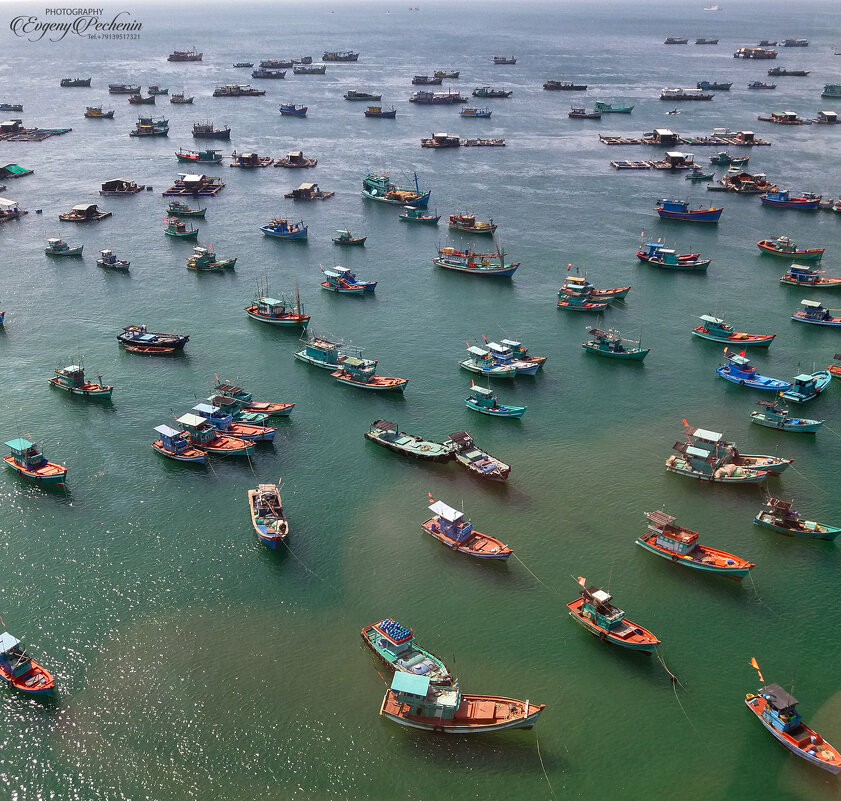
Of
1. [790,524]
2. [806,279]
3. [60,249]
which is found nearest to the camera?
[790,524]

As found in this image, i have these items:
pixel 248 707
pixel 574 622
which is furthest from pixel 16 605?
pixel 574 622

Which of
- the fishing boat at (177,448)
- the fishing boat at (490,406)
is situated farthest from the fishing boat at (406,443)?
the fishing boat at (177,448)

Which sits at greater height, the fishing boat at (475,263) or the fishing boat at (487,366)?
the fishing boat at (475,263)

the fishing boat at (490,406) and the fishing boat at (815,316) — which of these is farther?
the fishing boat at (815,316)

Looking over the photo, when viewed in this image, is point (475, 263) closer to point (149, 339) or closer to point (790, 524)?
point (149, 339)

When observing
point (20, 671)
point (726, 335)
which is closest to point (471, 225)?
point (726, 335)

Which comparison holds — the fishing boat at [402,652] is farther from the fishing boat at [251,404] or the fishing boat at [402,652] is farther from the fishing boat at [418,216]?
the fishing boat at [418,216]

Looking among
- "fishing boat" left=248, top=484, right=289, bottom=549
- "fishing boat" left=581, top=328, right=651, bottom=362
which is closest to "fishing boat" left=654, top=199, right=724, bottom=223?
"fishing boat" left=581, top=328, right=651, bottom=362
